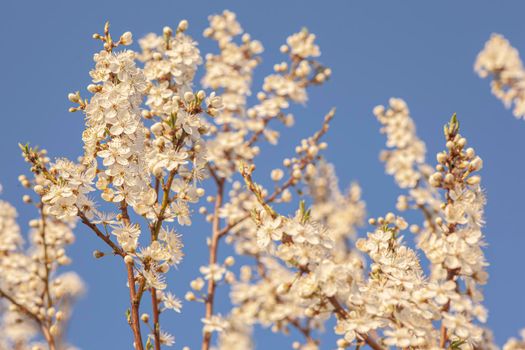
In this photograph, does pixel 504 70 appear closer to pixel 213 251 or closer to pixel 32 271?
pixel 213 251

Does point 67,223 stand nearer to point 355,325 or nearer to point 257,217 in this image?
point 257,217

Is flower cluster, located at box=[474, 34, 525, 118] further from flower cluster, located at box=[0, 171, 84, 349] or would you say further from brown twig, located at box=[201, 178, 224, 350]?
flower cluster, located at box=[0, 171, 84, 349]

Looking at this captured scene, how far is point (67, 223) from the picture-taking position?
646cm

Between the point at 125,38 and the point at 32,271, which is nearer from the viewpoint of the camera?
the point at 125,38

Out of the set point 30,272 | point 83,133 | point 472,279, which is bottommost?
point 472,279

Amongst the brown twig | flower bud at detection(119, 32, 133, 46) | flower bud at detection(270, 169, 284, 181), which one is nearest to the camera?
flower bud at detection(119, 32, 133, 46)

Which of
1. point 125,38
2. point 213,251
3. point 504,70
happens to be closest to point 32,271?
point 213,251

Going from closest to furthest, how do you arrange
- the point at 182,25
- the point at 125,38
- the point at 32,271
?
the point at 125,38
the point at 182,25
the point at 32,271

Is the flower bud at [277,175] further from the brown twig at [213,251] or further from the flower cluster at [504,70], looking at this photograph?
the flower cluster at [504,70]

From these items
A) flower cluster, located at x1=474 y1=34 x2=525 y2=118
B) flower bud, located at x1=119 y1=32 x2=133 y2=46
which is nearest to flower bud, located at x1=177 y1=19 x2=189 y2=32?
flower bud, located at x1=119 y1=32 x2=133 y2=46

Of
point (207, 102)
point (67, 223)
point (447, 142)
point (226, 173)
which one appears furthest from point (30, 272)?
point (447, 142)

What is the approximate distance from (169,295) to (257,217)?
28.1 inches

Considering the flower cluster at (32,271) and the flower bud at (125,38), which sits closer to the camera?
the flower bud at (125,38)

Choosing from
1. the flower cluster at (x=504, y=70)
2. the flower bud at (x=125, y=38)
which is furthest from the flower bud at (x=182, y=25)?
the flower cluster at (x=504, y=70)
